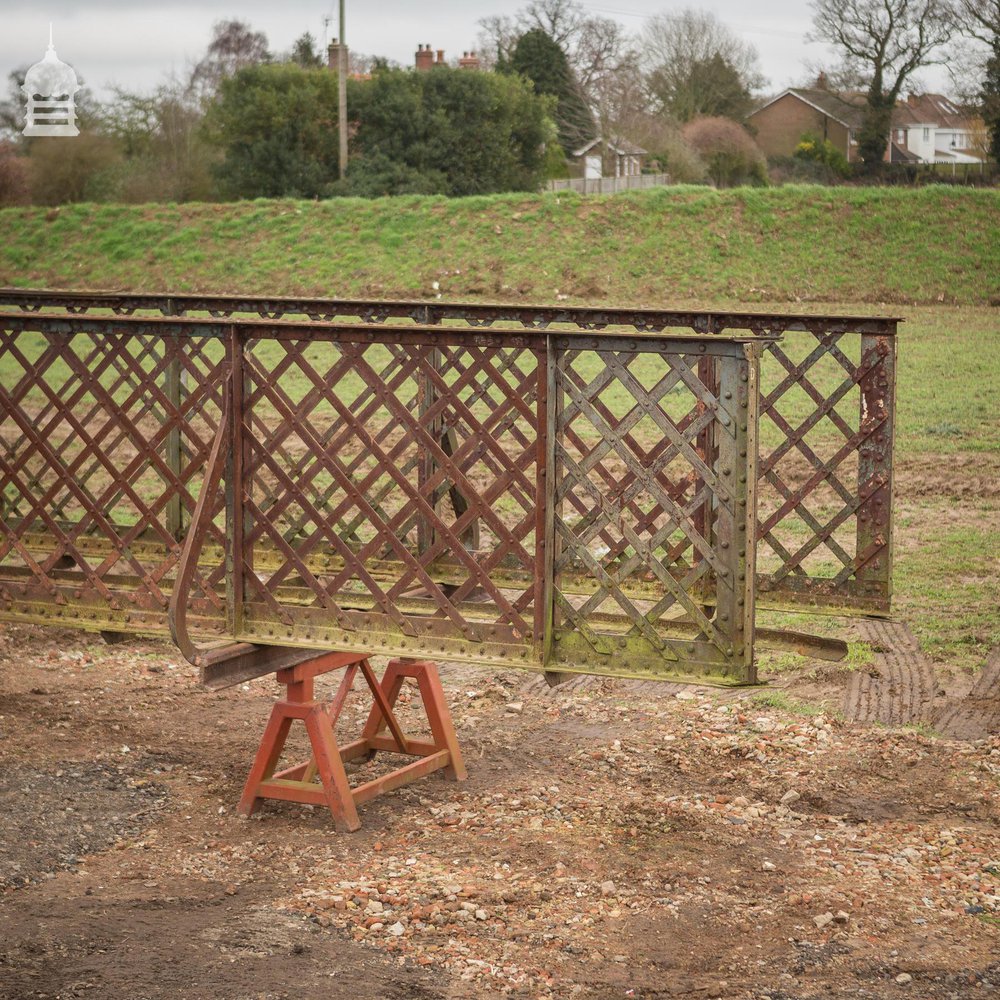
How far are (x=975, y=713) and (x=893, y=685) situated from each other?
1.93 feet

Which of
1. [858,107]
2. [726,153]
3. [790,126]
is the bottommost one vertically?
[726,153]

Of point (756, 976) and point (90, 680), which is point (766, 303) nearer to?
point (90, 680)

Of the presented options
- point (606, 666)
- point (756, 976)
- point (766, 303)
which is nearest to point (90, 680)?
point (606, 666)

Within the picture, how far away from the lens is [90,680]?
8.48 metres

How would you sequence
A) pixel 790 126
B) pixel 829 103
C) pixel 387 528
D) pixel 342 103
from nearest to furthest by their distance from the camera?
pixel 387 528 → pixel 342 103 → pixel 829 103 → pixel 790 126

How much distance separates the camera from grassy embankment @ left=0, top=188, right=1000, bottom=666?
2755 centimetres

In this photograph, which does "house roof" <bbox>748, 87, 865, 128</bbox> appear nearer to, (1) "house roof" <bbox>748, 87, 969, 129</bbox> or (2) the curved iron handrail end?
(1) "house roof" <bbox>748, 87, 969, 129</bbox>

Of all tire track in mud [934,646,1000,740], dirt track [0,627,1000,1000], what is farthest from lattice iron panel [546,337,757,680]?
tire track in mud [934,646,1000,740]

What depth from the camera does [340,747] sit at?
23.2ft

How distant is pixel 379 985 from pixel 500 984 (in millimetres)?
395

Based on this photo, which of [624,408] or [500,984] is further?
[624,408]

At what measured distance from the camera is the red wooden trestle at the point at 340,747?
622 cm


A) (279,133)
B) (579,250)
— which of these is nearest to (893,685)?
(579,250)

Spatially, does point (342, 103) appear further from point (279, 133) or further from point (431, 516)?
point (431, 516)
